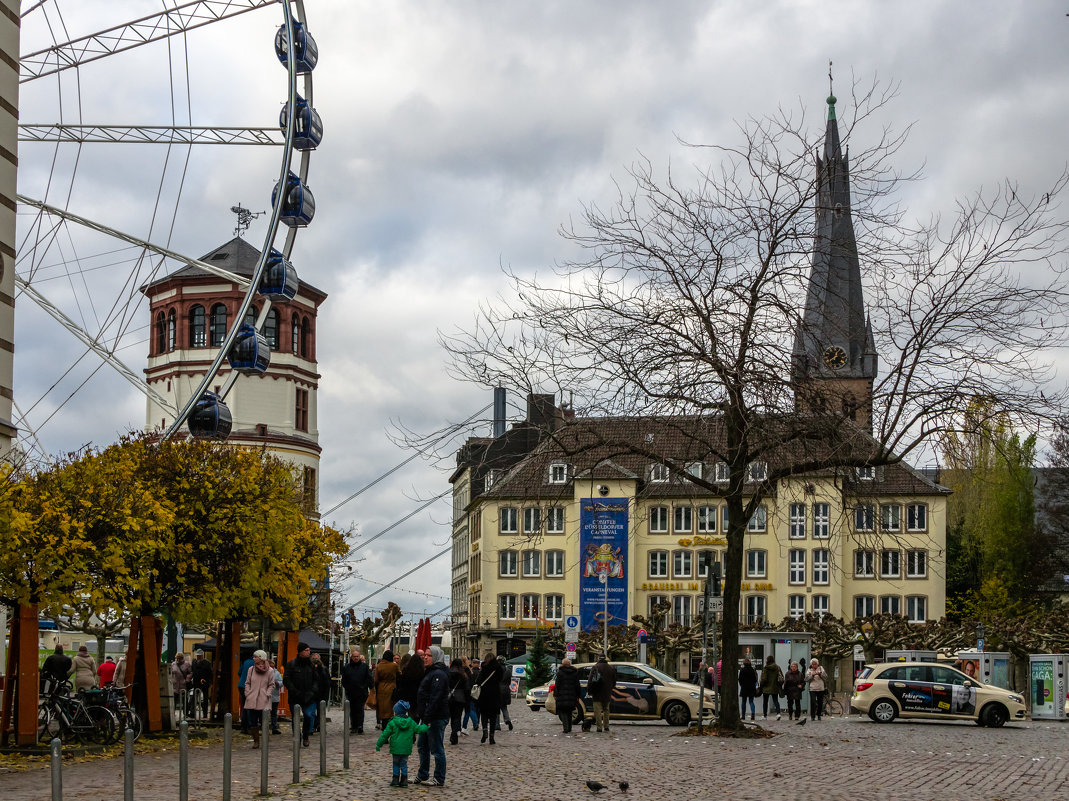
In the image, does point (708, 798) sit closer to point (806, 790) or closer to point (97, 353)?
point (806, 790)

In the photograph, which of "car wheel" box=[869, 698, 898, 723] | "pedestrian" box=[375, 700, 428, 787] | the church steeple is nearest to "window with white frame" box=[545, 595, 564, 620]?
"car wheel" box=[869, 698, 898, 723]

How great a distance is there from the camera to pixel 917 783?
19172 millimetres

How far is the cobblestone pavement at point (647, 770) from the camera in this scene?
17.1 m

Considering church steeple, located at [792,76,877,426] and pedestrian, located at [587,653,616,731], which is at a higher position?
church steeple, located at [792,76,877,426]

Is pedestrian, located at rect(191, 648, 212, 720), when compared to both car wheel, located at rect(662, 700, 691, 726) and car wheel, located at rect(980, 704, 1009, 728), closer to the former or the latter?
car wheel, located at rect(662, 700, 691, 726)

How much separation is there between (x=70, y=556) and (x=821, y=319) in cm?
1453

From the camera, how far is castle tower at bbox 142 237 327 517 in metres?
78.1

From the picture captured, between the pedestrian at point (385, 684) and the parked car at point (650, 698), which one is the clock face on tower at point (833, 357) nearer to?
the parked car at point (650, 698)

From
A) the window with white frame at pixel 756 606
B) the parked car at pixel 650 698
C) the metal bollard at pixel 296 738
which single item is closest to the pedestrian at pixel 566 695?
the parked car at pixel 650 698

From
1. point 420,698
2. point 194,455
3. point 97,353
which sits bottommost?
point 420,698

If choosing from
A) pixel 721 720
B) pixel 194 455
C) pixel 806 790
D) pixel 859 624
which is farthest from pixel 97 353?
pixel 859 624

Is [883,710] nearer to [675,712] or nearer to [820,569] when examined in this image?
[675,712]

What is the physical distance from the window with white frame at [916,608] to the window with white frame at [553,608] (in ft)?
60.4

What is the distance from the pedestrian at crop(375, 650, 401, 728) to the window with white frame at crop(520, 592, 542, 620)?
2188 inches
